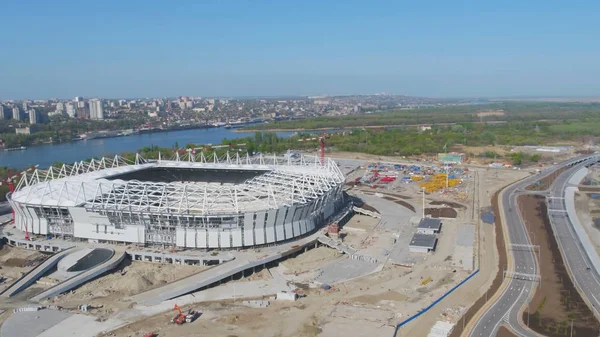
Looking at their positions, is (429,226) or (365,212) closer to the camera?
(429,226)

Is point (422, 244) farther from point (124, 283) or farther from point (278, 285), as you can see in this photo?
point (124, 283)

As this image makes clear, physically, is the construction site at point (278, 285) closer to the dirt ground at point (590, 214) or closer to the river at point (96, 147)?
the dirt ground at point (590, 214)

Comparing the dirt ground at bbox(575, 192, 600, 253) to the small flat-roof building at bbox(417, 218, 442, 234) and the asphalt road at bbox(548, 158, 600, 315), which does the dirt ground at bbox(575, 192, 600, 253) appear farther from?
the small flat-roof building at bbox(417, 218, 442, 234)

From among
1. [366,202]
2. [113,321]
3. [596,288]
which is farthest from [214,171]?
[596,288]

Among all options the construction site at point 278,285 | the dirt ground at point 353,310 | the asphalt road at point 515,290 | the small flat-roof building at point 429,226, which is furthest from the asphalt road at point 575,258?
the small flat-roof building at point 429,226

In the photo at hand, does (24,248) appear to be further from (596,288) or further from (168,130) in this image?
(168,130)

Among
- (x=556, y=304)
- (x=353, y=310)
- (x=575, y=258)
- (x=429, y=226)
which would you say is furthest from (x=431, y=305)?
(x=429, y=226)
